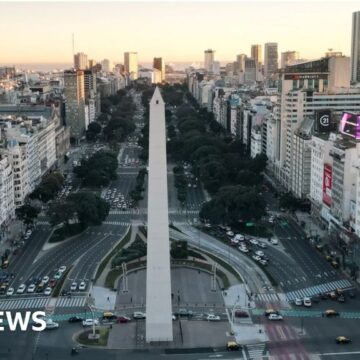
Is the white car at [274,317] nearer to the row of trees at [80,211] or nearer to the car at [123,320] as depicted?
the car at [123,320]

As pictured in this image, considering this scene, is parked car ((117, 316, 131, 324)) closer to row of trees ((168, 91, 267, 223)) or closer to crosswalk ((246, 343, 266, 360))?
crosswalk ((246, 343, 266, 360))

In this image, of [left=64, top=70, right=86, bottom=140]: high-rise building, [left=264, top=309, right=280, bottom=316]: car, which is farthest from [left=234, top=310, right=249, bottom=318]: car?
[left=64, top=70, right=86, bottom=140]: high-rise building

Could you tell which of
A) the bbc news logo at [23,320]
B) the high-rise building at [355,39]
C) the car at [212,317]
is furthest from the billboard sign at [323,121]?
the high-rise building at [355,39]

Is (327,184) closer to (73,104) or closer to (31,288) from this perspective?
(31,288)

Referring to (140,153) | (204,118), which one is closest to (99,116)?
(204,118)

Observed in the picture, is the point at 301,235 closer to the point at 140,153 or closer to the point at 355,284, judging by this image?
the point at 355,284

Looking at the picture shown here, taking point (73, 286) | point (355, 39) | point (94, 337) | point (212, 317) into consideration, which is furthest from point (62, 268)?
point (355, 39)
